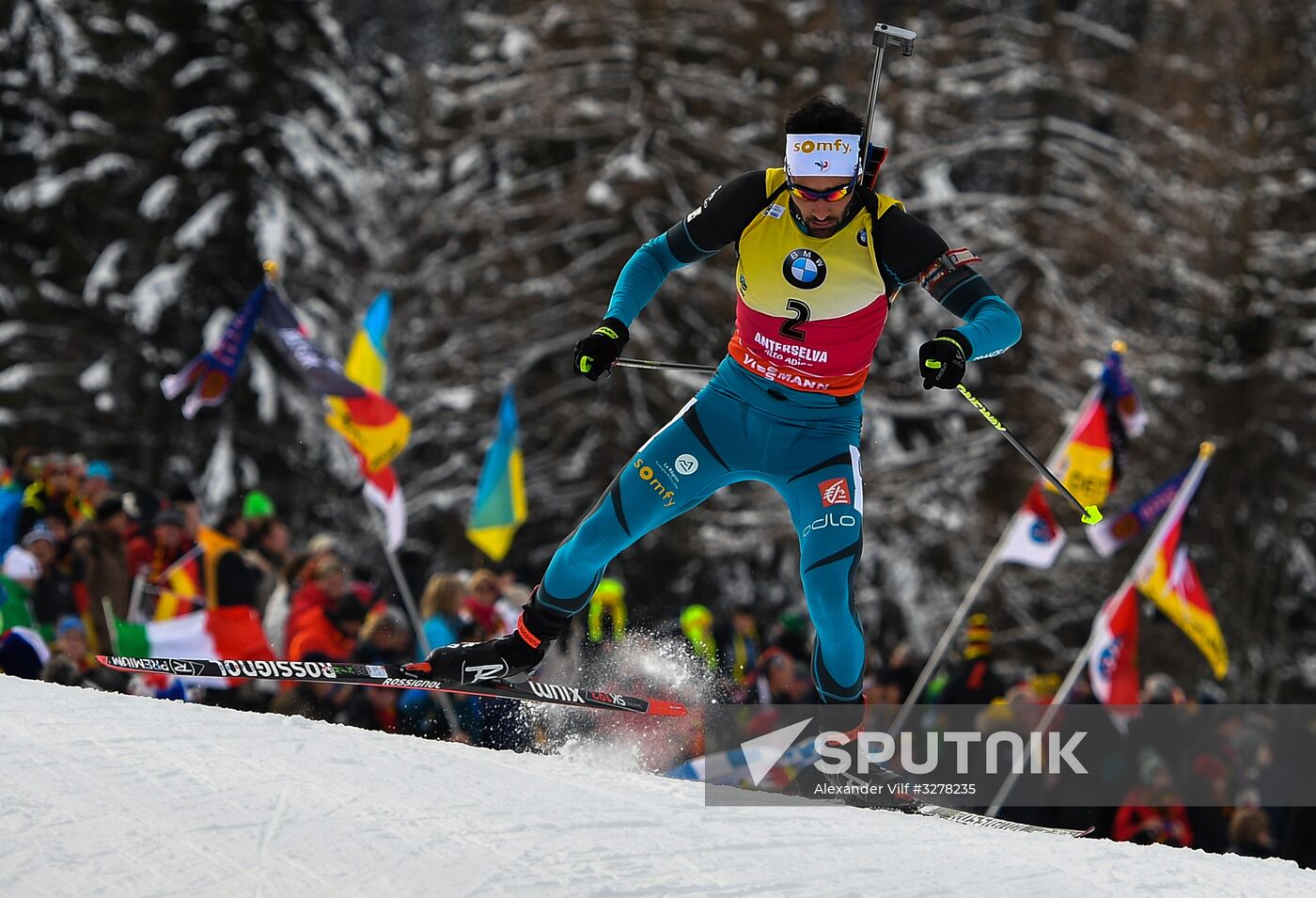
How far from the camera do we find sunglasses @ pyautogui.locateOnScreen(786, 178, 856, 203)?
5105 millimetres

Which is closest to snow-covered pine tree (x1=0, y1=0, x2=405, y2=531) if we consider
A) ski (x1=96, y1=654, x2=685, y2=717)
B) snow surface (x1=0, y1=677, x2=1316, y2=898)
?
ski (x1=96, y1=654, x2=685, y2=717)

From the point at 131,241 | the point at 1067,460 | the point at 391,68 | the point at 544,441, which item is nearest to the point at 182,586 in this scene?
the point at 1067,460

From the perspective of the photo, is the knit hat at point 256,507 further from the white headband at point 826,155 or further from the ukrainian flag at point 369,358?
the white headband at point 826,155

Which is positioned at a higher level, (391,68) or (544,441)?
(391,68)

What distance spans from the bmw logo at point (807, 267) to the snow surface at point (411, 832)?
1.81 metres

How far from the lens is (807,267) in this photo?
5223 millimetres

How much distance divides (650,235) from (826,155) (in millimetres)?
15843

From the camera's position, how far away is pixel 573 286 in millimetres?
21109

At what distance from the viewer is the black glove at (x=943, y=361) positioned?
486 cm

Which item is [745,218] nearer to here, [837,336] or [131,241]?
[837,336]

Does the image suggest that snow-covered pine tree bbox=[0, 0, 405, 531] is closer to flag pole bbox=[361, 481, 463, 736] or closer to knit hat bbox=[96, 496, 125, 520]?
knit hat bbox=[96, 496, 125, 520]

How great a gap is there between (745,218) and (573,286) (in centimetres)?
1591

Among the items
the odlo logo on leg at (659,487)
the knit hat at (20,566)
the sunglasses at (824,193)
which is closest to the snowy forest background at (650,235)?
the knit hat at (20,566)

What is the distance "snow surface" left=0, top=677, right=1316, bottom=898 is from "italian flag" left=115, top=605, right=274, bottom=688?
7.63ft
